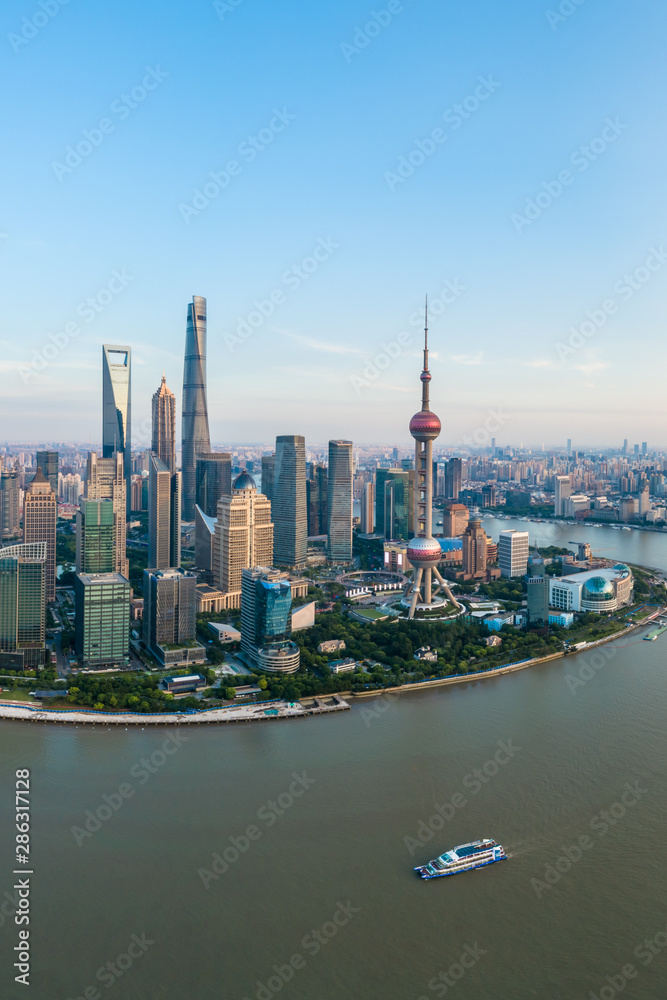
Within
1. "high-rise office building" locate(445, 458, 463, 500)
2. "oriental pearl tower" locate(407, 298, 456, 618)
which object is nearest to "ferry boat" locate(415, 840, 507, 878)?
"oriental pearl tower" locate(407, 298, 456, 618)

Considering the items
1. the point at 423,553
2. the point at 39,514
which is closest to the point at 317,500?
the point at 423,553

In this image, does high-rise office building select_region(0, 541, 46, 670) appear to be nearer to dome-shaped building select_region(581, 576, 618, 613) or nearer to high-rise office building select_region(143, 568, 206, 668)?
high-rise office building select_region(143, 568, 206, 668)

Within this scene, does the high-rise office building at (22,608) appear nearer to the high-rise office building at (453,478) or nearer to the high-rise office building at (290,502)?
the high-rise office building at (290,502)

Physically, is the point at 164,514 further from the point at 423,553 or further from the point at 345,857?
the point at 345,857

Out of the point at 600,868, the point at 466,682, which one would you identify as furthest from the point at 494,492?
the point at 600,868

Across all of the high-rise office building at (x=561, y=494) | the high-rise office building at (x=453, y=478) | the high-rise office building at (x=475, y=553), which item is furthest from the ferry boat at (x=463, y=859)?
the high-rise office building at (x=453, y=478)

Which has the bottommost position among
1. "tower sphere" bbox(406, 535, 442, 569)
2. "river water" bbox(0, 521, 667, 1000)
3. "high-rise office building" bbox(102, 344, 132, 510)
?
"river water" bbox(0, 521, 667, 1000)

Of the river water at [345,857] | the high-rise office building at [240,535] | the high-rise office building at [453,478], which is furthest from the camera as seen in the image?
the high-rise office building at [453,478]
